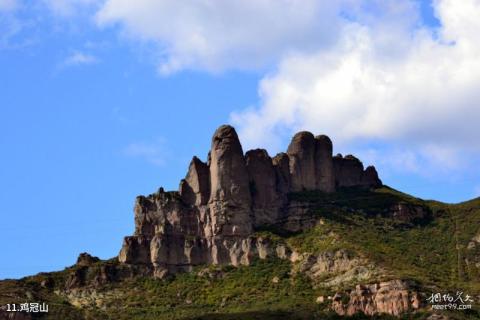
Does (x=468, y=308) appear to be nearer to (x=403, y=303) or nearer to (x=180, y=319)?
(x=403, y=303)

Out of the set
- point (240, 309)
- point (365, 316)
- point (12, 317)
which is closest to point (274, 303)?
point (240, 309)

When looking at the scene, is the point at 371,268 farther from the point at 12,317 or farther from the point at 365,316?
the point at 12,317

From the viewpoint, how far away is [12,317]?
650ft

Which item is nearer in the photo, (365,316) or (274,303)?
(365,316)

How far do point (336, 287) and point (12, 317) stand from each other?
4936 cm

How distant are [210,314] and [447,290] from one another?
36.1 meters

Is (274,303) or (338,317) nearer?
(338,317)

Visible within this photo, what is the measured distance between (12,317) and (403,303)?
59.3m

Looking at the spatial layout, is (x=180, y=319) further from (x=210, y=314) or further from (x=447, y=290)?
(x=447, y=290)

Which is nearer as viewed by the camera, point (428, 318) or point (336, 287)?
point (428, 318)

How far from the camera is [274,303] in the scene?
199250mm

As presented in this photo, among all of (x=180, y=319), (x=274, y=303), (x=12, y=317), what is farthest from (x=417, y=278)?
(x=12, y=317)

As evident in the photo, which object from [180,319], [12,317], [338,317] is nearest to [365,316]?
[338,317]

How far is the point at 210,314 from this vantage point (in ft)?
650
